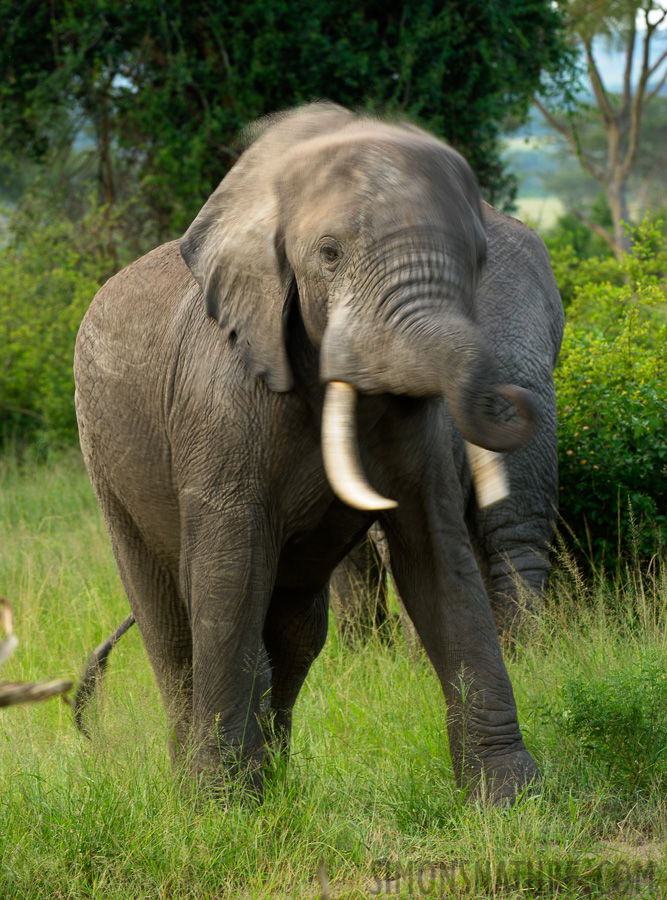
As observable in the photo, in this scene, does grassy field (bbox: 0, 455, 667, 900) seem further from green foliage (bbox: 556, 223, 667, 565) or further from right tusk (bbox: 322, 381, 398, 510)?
right tusk (bbox: 322, 381, 398, 510)

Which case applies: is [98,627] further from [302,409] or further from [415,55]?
[415,55]

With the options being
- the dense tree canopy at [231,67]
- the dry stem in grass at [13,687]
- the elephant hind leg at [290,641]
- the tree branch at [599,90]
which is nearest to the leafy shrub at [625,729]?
the elephant hind leg at [290,641]

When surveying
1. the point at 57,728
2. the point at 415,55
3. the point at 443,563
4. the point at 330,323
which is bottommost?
the point at 57,728

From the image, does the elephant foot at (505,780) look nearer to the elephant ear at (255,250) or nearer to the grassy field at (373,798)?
the grassy field at (373,798)

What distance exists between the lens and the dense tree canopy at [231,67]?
446 inches

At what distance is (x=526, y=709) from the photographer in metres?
4.52

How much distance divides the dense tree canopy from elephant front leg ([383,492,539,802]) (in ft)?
26.0

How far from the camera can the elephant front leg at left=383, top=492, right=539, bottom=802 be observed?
11.9 feet

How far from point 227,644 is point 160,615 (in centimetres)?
66

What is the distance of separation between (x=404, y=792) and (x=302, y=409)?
1.35 metres

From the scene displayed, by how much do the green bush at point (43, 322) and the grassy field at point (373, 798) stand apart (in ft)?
21.1

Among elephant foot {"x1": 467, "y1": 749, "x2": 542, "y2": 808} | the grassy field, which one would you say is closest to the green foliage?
the grassy field

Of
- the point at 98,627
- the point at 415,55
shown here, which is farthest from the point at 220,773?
the point at 415,55

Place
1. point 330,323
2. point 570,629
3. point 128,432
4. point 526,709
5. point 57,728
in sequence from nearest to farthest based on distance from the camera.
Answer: point 330,323, point 128,432, point 526,709, point 57,728, point 570,629
